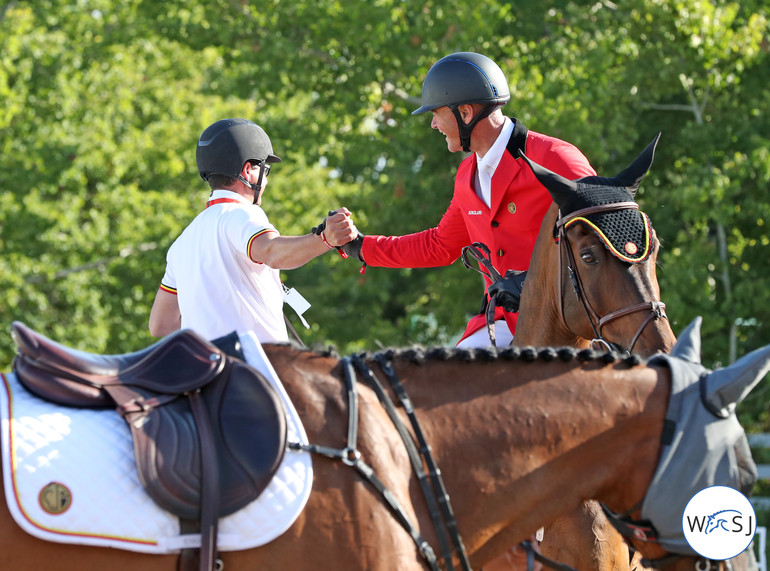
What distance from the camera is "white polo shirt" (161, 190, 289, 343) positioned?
4.57 metres

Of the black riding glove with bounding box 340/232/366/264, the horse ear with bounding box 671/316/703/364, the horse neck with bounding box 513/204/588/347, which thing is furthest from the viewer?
the black riding glove with bounding box 340/232/366/264

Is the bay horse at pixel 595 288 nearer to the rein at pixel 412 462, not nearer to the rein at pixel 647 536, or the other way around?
the rein at pixel 647 536

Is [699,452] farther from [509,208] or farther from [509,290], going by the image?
[509,208]

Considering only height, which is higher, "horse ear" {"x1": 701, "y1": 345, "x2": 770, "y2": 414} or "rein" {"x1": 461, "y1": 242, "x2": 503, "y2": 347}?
"rein" {"x1": 461, "y1": 242, "x2": 503, "y2": 347}

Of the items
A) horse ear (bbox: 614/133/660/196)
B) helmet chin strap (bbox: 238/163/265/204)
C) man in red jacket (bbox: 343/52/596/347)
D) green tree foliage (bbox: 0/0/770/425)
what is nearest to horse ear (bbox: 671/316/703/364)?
horse ear (bbox: 614/133/660/196)

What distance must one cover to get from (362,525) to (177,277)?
2.24m

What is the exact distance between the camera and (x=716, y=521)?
293 centimetres

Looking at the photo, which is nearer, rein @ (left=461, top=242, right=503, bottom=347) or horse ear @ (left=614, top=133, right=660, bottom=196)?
horse ear @ (left=614, top=133, right=660, bottom=196)

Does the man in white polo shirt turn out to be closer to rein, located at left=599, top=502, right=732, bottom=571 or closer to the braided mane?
the braided mane

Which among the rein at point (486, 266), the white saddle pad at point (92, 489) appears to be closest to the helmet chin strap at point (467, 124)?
the rein at point (486, 266)

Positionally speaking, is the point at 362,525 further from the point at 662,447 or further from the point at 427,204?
the point at 427,204

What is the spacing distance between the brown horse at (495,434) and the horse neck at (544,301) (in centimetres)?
131

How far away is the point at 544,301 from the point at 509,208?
2.18 ft

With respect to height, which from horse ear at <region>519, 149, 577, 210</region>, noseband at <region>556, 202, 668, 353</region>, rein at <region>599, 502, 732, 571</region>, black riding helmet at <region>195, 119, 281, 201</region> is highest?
black riding helmet at <region>195, 119, 281, 201</region>
